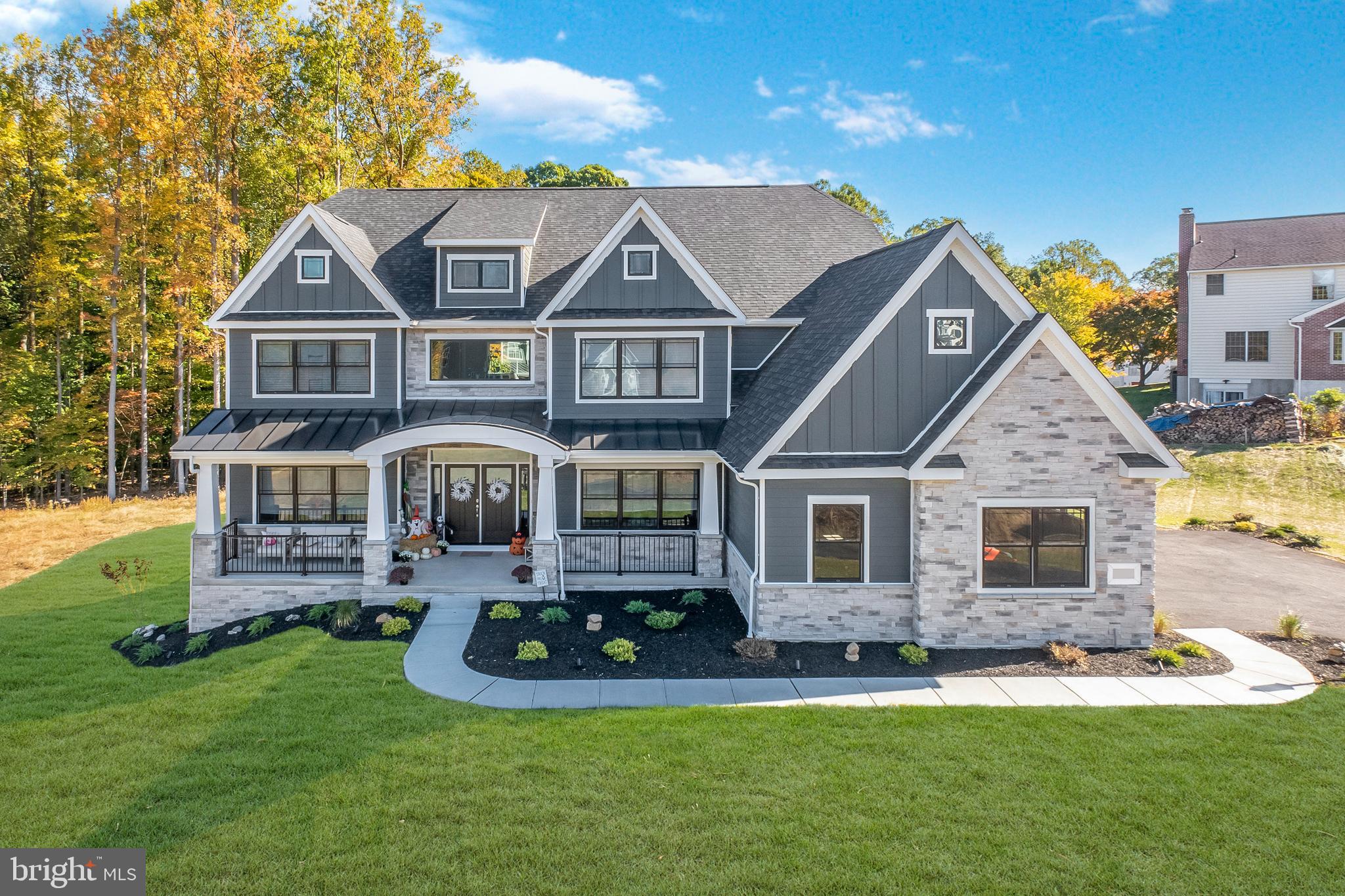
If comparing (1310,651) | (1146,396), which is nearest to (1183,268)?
(1146,396)

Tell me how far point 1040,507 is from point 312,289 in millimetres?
16197

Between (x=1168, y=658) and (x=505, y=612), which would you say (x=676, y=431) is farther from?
(x=1168, y=658)

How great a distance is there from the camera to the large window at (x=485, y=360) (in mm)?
17781

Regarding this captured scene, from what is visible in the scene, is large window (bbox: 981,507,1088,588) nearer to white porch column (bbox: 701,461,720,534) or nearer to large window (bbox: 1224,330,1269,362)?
white porch column (bbox: 701,461,720,534)

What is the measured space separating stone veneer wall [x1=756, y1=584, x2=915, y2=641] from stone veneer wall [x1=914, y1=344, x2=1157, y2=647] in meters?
0.42

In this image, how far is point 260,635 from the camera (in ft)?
45.4

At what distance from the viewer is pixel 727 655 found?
12430mm

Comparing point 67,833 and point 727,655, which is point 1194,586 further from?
point 67,833

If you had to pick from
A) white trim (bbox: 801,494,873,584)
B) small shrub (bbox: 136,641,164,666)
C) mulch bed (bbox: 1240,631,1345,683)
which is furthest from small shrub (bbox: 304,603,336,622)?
mulch bed (bbox: 1240,631,1345,683)

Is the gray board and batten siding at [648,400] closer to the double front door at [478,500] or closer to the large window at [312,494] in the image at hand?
the double front door at [478,500]

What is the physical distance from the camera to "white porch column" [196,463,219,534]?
15531 mm

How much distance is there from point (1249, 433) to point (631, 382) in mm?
28343

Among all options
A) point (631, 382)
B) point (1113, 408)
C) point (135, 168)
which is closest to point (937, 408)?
point (1113, 408)

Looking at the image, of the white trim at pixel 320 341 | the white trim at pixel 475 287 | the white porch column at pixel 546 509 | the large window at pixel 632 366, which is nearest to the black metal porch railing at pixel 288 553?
the white trim at pixel 320 341
